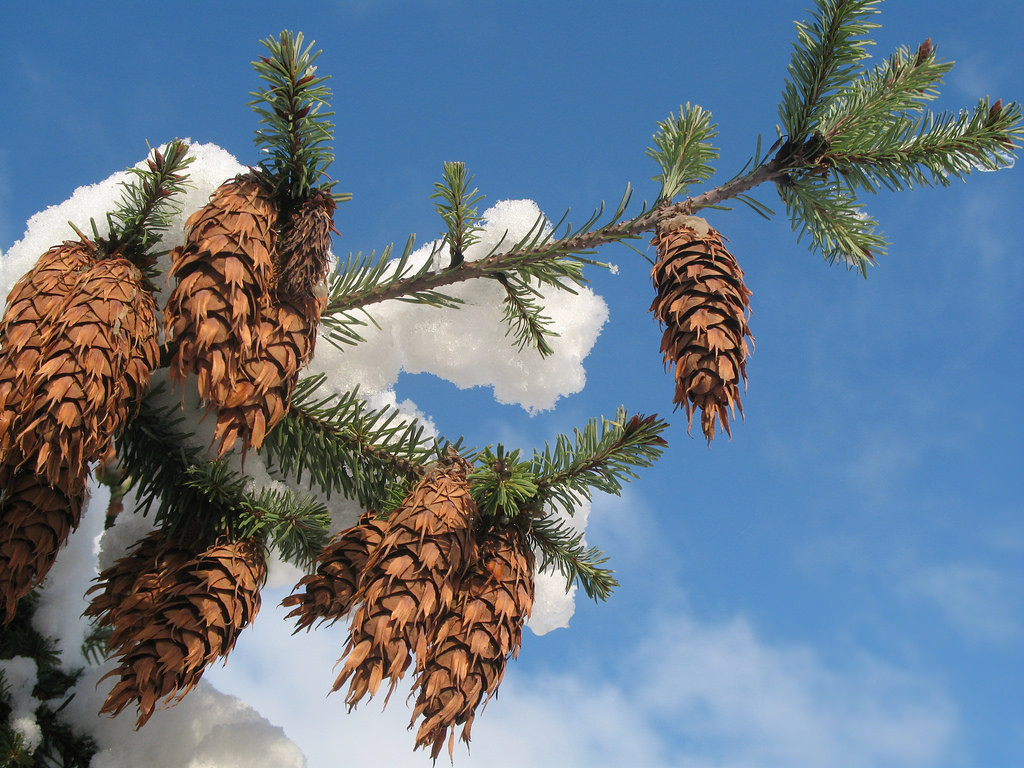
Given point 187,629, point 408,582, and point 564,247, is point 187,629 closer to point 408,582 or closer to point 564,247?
point 408,582

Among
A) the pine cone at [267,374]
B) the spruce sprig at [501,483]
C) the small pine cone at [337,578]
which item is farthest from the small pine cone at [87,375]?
the spruce sprig at [501,483]

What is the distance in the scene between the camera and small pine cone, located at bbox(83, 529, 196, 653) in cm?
133

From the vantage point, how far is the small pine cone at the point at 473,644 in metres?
1.13

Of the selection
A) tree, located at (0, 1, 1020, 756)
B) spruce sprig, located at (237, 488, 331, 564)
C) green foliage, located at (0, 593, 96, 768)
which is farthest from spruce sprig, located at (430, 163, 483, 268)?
green foliage, located at (0, 593, 96, 768)

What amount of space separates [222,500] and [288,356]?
1.29 ft

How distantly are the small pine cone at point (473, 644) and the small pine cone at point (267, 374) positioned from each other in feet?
1.41

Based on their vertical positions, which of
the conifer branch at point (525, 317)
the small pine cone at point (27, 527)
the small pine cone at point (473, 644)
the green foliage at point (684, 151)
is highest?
the green foliage at point (684, 151)

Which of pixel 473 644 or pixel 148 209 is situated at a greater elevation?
pixel 148 209

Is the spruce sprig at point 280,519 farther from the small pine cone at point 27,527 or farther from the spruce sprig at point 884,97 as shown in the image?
the spruce sprig at point 884,97

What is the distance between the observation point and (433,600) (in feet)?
3.76

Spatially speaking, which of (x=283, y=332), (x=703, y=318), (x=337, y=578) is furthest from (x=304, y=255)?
(x=703, y=318)

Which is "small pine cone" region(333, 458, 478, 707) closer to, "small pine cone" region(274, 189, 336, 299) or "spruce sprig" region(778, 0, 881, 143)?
"small pine cone" region(274, 189, 336, 299)

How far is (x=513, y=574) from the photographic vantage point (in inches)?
50.3

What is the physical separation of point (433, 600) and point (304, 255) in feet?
2.03
